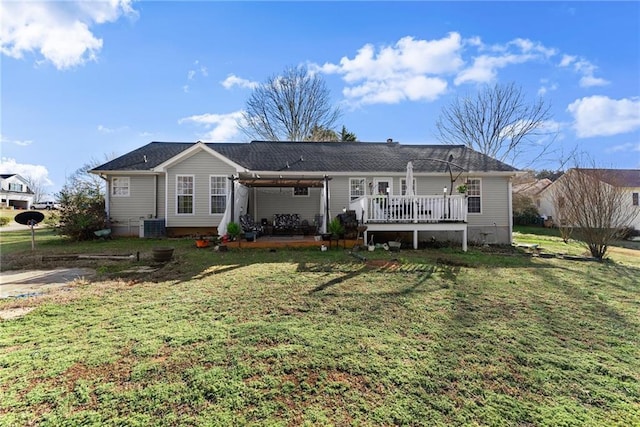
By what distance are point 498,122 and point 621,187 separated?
18734 millimetres

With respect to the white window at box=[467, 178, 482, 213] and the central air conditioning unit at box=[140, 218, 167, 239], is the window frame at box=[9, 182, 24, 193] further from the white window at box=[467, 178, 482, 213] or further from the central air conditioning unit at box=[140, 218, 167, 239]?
the white window at box=[467, 178, 482, 213]

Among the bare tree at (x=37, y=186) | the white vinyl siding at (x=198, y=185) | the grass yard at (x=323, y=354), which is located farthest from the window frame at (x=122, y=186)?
the bare tree at (x=37, y=186)

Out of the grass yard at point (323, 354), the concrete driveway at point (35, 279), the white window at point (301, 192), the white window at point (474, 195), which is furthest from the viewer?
the white window at point (301, 192)

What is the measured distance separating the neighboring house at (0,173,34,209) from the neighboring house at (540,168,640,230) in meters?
67.2

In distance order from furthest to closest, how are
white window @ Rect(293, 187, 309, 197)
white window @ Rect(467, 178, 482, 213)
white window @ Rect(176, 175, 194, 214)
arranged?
white window @ Rect(293, 187, 309, 197)
white window @ Rect(467, 178, 482, 213)
white window @ Rect(176, 175, 194, 214)

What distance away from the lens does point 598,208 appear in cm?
979

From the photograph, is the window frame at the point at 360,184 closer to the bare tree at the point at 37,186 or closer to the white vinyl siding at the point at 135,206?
the white vinyl siding at the point at 135,206

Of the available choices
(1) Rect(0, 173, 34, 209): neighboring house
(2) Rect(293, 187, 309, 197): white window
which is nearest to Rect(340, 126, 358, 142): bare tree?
(2) Rect(293, 187, 309, 197): white window

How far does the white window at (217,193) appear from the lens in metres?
13.1

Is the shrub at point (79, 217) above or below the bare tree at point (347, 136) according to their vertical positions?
below

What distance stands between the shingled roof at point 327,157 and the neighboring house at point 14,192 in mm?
49641

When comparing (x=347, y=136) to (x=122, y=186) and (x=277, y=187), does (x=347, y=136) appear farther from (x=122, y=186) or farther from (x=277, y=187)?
(x=122, y=186)

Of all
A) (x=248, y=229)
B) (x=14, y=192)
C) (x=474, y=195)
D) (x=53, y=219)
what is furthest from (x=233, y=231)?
(x=14, y=192)

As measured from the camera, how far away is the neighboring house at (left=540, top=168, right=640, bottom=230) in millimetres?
10039
